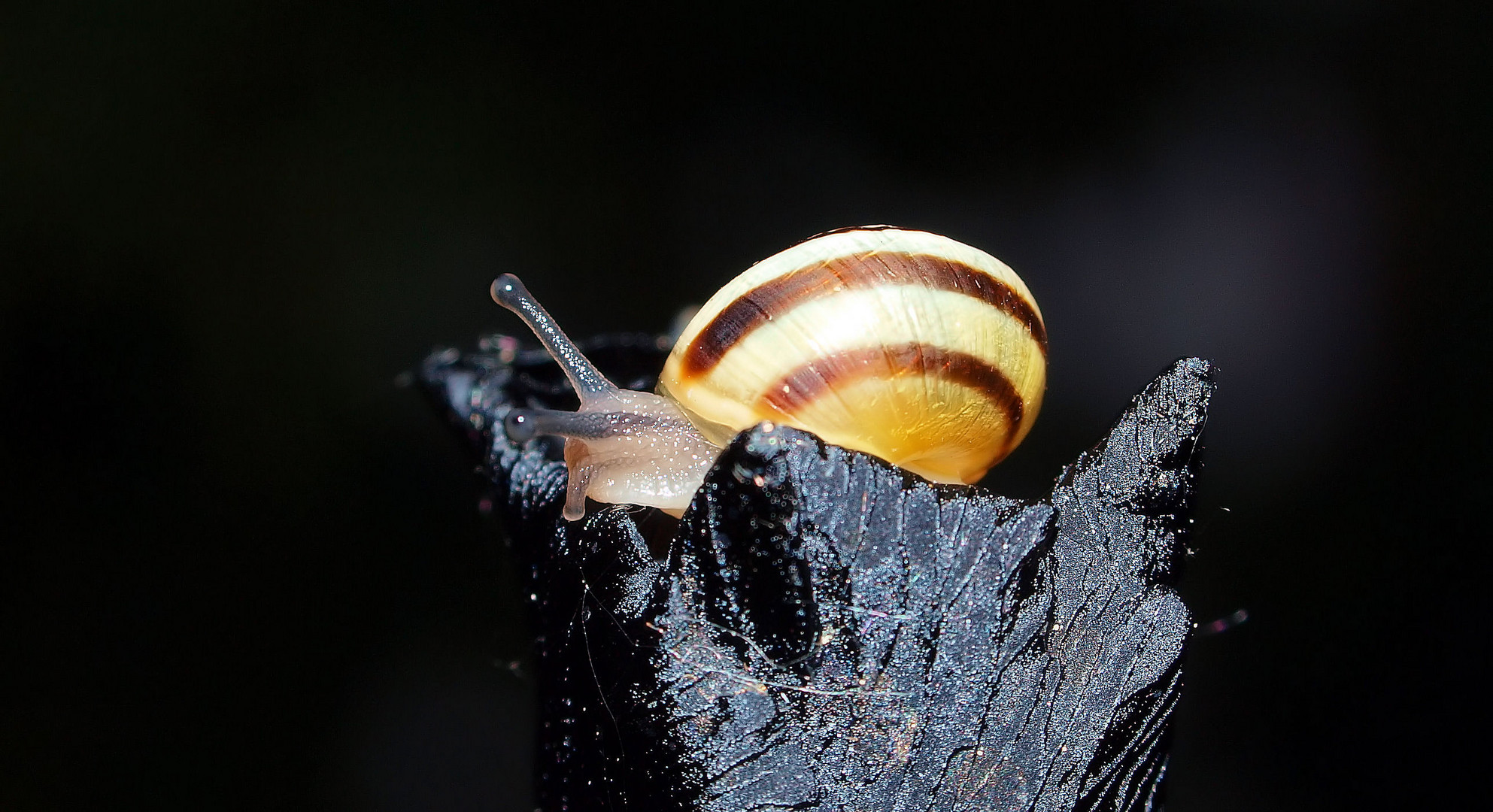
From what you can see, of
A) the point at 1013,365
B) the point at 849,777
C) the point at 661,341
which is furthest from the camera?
the point at 661,341

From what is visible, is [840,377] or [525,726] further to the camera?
[525,726]

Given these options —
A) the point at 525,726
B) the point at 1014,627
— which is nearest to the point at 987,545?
the point at 1014,627

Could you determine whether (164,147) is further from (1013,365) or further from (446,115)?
(1013,365)

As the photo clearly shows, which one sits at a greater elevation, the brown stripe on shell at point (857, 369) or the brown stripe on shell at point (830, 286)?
the brown stripe on shell at point (830, 286)

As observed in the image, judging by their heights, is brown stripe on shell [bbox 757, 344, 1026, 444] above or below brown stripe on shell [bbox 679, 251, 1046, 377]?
below
